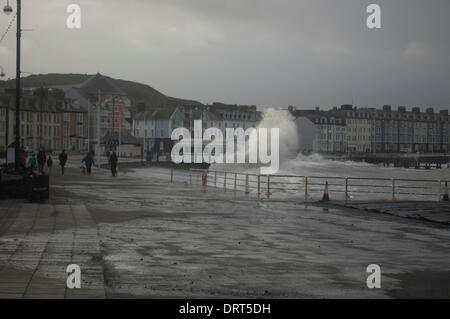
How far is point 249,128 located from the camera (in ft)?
566

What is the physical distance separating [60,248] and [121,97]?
143 meters

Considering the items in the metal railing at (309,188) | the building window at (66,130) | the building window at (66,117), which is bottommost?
the metal railing at (309,188)

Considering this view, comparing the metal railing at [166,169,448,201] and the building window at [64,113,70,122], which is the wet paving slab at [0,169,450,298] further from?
the building window at [64,113,70,122]

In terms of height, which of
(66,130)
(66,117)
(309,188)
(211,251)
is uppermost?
(66,117)

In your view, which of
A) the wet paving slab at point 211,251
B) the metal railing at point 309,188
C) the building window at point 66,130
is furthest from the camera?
the building window at point 66,130

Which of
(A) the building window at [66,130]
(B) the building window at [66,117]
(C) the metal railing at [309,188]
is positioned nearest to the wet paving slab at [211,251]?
(C) the metal railing at [309,188]

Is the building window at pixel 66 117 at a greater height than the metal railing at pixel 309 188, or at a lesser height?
greater

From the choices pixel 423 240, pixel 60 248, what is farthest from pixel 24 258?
pixel 423 240

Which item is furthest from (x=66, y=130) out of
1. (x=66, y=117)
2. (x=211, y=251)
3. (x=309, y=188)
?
(x=211, y=251)

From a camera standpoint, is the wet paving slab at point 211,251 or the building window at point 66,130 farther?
the building window at point 66,130

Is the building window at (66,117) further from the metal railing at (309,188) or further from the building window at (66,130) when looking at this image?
the metal railing at (309,188)

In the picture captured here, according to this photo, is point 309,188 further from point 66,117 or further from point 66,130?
point 66,117

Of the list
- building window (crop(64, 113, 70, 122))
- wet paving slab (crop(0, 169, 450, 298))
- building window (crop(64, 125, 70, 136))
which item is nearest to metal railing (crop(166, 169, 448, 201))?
wet paving slab (crop(0, 169, 450, 298))
